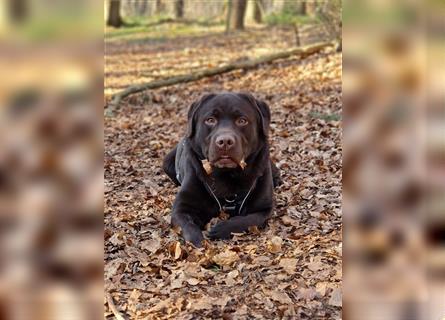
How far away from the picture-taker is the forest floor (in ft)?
11.7

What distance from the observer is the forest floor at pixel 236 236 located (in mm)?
3574

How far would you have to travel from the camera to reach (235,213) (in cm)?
542

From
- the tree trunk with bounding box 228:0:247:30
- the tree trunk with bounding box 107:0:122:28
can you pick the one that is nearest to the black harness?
the tree trunk with bounding box 228:0:247:30

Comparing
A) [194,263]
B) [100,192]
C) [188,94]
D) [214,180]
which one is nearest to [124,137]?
[188,94]

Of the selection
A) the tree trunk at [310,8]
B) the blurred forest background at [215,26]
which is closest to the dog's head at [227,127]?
the blurred forest background at [215,26]

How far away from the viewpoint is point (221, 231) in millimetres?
4906

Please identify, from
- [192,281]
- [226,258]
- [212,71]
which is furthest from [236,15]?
[192,281]

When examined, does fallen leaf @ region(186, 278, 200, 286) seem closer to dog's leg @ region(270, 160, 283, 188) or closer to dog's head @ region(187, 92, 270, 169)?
dog's head @ region(187, 92, 270, 169)

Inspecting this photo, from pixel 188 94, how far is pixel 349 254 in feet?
41.1

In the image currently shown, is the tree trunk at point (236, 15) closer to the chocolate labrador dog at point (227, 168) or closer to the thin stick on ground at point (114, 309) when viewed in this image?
the chocolate labrador dog at point (227, 168)

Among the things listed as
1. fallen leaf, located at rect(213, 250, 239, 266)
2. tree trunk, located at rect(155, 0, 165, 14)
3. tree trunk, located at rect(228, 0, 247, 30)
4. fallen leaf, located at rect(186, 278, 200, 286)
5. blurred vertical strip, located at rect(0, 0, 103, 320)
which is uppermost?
tree trunk, located at rect(155, 0, 165, 14)

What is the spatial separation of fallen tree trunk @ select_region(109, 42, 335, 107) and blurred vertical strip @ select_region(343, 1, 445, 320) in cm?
1180

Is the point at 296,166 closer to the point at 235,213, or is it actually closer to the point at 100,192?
the point at 235,213

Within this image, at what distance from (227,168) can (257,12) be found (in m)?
21.0
